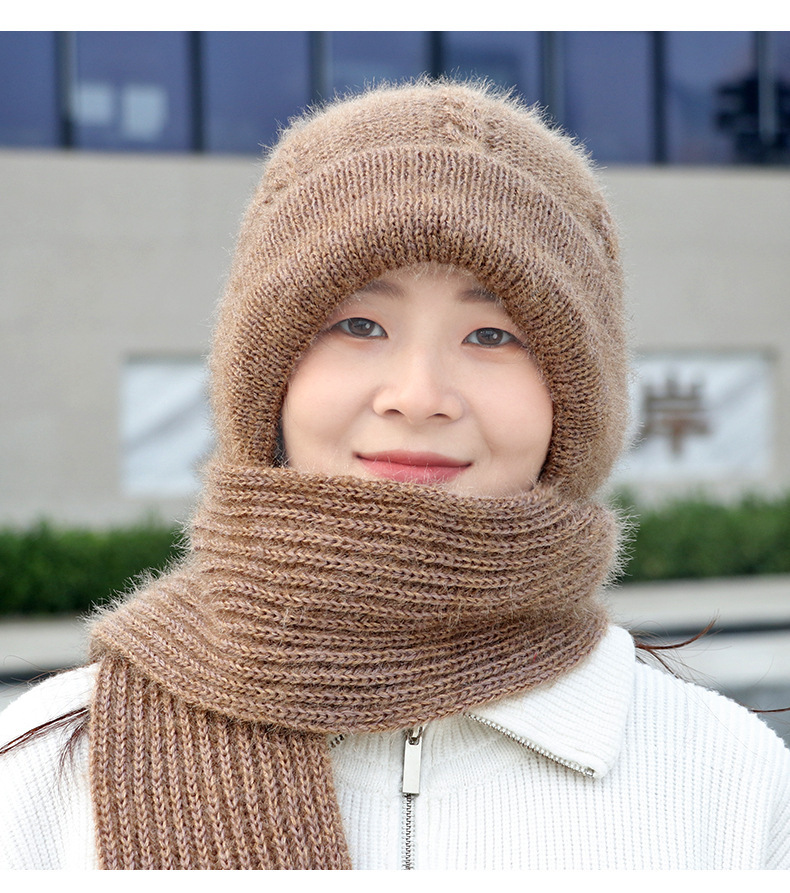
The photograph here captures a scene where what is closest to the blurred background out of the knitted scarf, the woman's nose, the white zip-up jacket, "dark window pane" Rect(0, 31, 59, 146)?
"dark window pane" Rect(0, 31, 59, 146)

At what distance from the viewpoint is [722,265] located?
9594 millimetres

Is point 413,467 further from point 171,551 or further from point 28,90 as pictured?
point 28,90

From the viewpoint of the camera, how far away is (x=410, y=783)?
1369 mm

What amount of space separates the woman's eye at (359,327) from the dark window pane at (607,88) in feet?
26.9

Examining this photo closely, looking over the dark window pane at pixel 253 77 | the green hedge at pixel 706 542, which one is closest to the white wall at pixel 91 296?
the dark window pane at pixel 253 77

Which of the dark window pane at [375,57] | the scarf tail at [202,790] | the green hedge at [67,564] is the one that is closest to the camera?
the scarf tail at [202,790]

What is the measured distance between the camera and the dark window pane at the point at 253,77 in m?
8.39

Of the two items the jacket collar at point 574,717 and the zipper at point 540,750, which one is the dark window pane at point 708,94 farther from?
the zipper at point 540,750

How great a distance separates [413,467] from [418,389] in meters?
0.13

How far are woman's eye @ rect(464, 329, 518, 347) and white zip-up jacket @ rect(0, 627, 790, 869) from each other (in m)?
0.52

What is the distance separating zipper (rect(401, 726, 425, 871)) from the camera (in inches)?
53.0

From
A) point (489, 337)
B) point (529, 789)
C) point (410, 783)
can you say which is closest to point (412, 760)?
point (410, 783)

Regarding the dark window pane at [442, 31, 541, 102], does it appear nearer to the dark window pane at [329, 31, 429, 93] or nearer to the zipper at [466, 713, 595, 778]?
the dark window pane at [329, 31, 429, 93]

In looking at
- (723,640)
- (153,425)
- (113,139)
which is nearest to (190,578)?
(723,640)
